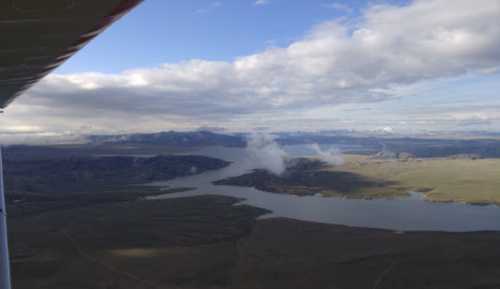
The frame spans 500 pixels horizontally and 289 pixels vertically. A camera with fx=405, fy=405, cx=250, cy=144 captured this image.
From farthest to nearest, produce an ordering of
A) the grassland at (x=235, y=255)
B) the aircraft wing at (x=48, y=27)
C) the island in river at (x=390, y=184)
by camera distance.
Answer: the island in river at (x=390, y=184) < the grassland at (x=235, y=255) < the aircraft wing at (x=48, y=27)

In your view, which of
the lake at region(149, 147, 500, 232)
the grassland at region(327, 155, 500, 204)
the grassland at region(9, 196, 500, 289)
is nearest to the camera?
the grassland at region(9, 196, 500, 289)

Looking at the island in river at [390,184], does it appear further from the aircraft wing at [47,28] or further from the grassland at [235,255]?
the aircraft wing at [47,28]

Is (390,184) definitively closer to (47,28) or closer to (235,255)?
(235,255)

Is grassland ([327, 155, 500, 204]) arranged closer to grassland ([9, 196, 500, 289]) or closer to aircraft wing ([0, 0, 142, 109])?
grassland ([9, 196, 500, 289])

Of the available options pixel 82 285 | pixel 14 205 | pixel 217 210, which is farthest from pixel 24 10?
pixel 14 205

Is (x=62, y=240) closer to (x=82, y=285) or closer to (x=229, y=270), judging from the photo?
(x=82, y=285)

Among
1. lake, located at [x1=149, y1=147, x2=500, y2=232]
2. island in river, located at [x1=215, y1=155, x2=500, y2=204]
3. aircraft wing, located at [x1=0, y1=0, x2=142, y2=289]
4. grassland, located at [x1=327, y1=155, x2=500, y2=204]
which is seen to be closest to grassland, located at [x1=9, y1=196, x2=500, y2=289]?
lake, located at [x1=149, y1=147, x2=500, y2=232]

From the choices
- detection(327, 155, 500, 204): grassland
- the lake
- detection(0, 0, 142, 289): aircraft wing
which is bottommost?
the lake

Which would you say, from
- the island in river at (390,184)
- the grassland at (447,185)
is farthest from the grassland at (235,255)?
the island in river at (390,184)
